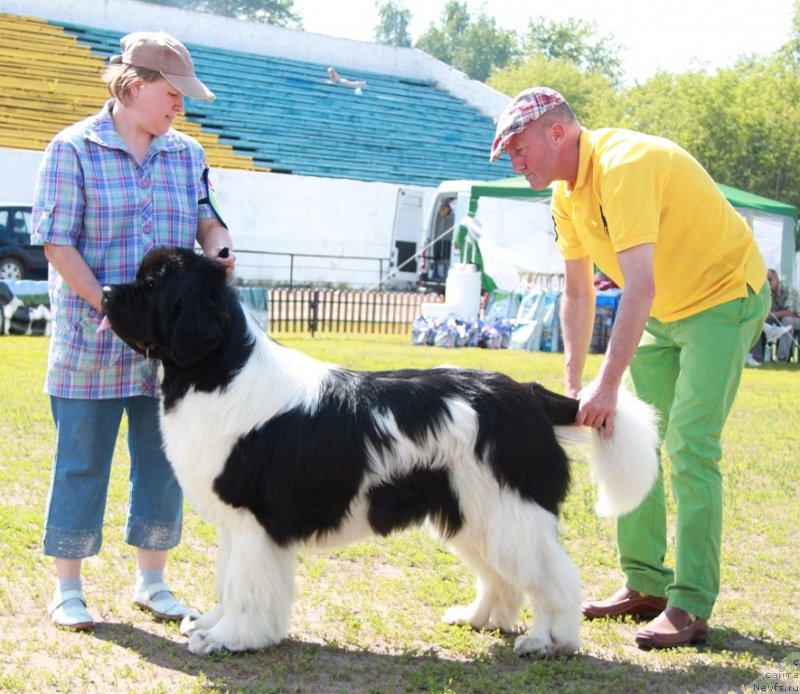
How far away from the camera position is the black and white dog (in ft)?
12.2

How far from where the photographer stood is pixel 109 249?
4.05 metres

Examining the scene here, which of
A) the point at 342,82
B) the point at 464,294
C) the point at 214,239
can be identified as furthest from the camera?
the point at 342,82

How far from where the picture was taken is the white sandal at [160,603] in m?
4.26

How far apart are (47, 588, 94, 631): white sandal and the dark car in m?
16.5

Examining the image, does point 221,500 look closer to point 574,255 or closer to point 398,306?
point 574,255

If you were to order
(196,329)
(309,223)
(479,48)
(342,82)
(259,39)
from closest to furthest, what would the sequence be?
1. (196,329)
2. (309,223)
3. (342,82)
4. (259,39)
5. (479,48)

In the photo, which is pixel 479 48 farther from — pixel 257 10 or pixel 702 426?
pixel 702 426

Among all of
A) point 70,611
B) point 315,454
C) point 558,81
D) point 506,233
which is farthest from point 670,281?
point 558,81

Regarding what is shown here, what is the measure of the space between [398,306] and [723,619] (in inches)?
655

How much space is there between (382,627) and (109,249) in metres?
1.90

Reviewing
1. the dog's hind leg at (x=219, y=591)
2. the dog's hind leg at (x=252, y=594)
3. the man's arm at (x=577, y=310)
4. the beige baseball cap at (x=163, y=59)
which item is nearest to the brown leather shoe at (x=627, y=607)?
the man's arm at (x=577, y=310)

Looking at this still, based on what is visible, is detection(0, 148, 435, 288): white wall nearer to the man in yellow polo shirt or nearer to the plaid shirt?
the plaid shirt

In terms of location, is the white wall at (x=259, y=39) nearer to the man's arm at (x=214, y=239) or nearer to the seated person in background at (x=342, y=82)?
the seated person in background at (x=342, y=82)

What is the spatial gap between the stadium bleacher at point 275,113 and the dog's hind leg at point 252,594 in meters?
24.3
